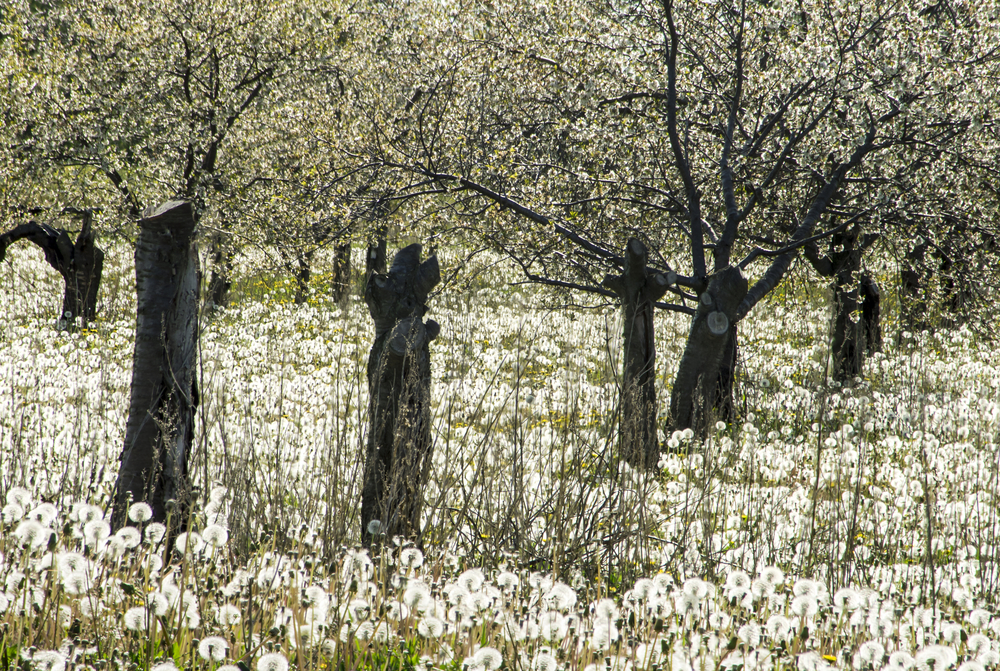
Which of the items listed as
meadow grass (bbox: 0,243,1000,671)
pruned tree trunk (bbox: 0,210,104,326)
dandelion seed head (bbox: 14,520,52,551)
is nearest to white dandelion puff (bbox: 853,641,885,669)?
meadow grass (bbox: 0,243,1000,671)

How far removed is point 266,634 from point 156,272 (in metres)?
2.32

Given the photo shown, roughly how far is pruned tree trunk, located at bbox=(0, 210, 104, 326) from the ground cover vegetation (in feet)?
0.33

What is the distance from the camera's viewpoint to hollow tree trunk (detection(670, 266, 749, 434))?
808 centimetres

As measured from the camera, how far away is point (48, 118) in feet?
45.0

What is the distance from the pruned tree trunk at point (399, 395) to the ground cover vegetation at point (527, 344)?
50mm

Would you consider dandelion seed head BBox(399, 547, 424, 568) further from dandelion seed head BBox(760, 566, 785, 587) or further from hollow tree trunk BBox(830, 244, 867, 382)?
hollow tree trunk BBox(830, 244, 867, 382)

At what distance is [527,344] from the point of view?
11812mm

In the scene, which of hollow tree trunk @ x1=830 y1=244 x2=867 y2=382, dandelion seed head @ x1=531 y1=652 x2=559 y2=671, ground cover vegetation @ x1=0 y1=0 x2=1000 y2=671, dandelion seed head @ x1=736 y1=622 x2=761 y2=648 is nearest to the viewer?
dandelion seed head @ x1=531 y1=652 x2=559 y2=671

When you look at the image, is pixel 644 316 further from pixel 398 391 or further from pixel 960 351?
pixel 960 351

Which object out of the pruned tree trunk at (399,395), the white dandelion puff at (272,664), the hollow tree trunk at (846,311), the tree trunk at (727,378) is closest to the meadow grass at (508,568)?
the white dandelion puff at (272,664)

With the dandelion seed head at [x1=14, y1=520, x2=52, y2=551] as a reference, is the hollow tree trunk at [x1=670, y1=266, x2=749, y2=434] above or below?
above

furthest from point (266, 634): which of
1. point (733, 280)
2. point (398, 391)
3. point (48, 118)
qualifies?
point (48, 118)

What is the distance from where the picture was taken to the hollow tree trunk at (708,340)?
26.5 feet

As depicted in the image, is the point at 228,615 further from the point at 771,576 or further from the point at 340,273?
the point at 340,273
